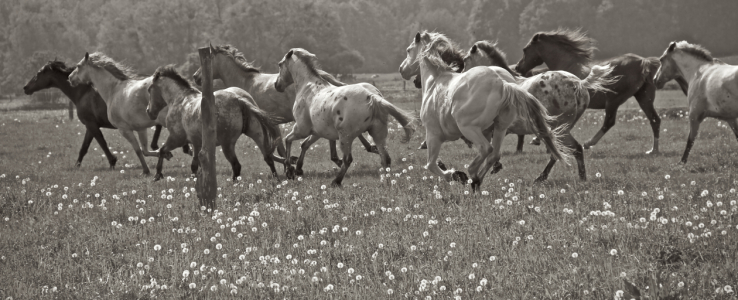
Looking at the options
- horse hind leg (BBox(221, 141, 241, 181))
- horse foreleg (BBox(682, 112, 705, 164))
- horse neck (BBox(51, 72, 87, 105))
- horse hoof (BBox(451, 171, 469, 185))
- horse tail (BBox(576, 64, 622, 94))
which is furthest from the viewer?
horse neck (BBox(51, 72, 87, 105))

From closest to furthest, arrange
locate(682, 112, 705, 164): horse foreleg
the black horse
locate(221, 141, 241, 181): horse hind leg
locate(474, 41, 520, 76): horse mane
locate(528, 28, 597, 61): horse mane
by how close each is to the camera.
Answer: locate(221, 141, 241, 181): horse hind leg < locate(682, 112, 705, 164): horse foreleg < locate(474, 41, 520, 76): horse mane < locate(528, 28, 597, 61): horse mane < the black horse

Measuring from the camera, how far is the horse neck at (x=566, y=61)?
50.5 ft

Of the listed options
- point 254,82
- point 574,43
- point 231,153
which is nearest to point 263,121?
point 231,153

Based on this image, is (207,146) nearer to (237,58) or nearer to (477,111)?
(477,111)

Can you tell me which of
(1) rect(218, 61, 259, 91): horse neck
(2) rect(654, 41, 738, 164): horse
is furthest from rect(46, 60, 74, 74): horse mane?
(2) rect(654, 41, 738, 164): horse

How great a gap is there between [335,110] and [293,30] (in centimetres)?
6297

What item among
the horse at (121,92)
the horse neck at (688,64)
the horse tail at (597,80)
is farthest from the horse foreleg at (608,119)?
the horse at (121,92)

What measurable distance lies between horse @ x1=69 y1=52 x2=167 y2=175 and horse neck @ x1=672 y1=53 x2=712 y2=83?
10362 millimetres

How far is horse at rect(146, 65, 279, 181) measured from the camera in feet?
41.5

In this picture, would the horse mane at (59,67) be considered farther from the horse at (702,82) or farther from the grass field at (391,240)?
the horse at (702,82)

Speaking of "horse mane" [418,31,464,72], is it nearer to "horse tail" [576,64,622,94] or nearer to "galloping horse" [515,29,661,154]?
"horse tail" [576,64,622,94]

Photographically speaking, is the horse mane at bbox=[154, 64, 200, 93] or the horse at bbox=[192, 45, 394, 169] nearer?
the horse mane at bbox=[154, 64, 200, 93]

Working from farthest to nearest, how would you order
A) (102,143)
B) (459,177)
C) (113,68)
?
(102,143) → (113,68) → (459,177)

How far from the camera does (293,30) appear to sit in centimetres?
7394
